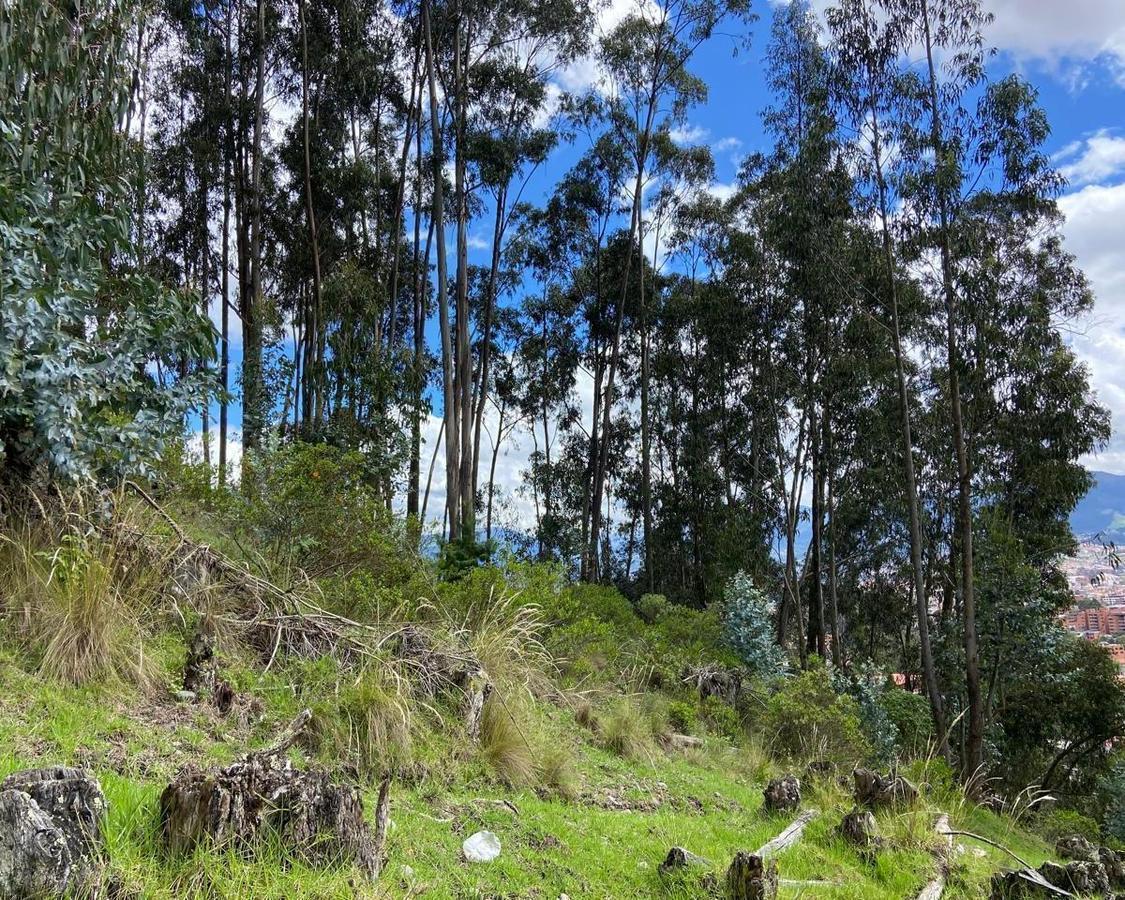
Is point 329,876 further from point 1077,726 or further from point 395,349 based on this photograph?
point 1077,726

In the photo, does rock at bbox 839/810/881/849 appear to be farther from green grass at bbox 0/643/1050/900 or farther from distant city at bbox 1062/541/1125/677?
distant city at bbox 1062/541/1125/677

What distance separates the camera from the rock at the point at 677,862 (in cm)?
357

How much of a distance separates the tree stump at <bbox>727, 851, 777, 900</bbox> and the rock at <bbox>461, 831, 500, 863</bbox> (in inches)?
39.6

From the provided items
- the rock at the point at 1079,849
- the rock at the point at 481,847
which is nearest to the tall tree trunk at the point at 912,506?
the rock at the point at 1079,849

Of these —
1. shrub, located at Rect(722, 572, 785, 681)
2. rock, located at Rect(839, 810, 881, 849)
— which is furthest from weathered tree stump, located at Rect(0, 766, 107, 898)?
shrub, located at Rect(722, 572, 785, 681)

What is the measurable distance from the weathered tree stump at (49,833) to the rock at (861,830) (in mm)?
3780

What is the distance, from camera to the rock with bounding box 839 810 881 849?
4367 millimetres

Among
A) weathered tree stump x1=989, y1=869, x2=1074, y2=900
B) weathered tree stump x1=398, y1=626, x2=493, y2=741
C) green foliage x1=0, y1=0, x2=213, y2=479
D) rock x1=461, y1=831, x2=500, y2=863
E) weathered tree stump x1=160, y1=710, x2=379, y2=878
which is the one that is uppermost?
green foliage x1=0, y1=0, x2=213, y2=479

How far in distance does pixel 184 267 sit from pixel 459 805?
19774 millimetres

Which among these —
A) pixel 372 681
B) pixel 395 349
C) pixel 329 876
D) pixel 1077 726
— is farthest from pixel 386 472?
pixel 1077 726

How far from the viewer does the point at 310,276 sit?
2061cm

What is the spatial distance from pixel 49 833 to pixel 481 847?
1775mm

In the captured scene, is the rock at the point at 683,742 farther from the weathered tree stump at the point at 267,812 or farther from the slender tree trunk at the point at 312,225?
the slender tree trunk at the point at 312,225

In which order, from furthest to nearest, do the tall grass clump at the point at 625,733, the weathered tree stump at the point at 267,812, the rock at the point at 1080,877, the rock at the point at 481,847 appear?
the tall grass clump at the point at 625,733 → the rock at the point at 1080,877 → the rock at the point at 481,847 → the weathered tree stump at the point at 267,812
